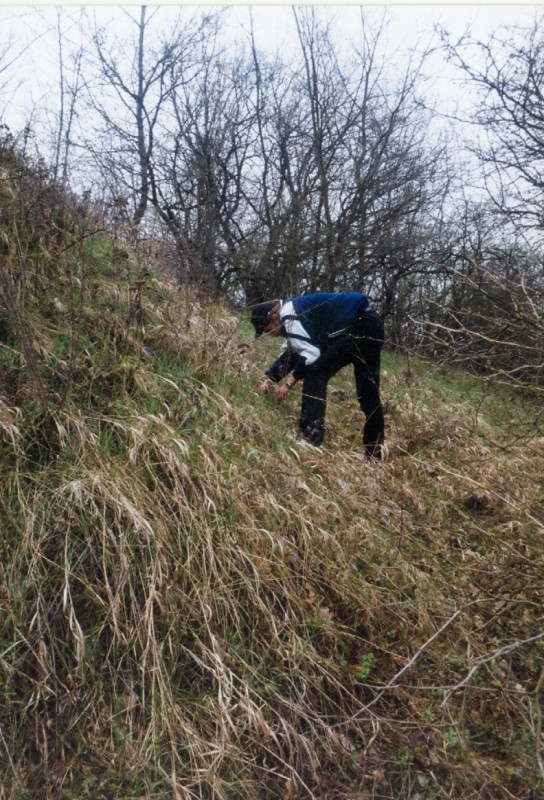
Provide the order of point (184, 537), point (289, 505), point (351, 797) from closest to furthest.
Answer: point (351, 797)
point (184, 537)
point (289, 505)

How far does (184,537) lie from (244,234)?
10856 millimetres

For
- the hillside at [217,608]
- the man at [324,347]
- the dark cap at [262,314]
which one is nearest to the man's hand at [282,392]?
the man at [324,347]

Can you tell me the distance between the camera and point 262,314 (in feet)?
16.4

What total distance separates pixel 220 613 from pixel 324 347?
2.63 metres

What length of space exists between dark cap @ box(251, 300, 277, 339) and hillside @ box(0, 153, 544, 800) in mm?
1058

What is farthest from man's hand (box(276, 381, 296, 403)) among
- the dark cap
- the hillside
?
the hillside

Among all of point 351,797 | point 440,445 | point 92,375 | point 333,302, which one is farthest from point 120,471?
point 440,445

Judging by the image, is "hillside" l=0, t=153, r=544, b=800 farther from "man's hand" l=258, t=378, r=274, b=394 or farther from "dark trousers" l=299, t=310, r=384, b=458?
"man's hand" l=258, t=378, r=274, b=394

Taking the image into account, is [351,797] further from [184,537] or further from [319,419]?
[319,419]

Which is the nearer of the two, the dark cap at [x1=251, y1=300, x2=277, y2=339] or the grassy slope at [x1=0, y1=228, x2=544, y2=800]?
the grassy slope at [x1=0, y1=228, x2=544, y2=800]

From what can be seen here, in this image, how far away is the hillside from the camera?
7.72 ft

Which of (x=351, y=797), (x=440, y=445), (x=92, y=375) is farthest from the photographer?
(x=440, y=445)

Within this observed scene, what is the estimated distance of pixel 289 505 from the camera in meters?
3.42

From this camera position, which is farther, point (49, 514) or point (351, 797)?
point (49, 514)
